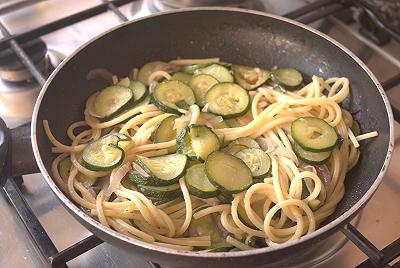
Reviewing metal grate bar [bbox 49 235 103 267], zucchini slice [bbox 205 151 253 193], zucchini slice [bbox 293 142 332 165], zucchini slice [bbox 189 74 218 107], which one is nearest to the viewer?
metal grate bar [bbox 49 235 103 267]

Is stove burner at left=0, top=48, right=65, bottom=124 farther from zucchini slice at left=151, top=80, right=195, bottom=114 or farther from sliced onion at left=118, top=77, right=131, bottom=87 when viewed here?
zucchini slice at left=151, top=80, right=195, bottom=114

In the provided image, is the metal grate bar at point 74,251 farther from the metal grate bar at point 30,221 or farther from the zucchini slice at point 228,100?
the zucchini slice at point 228,100

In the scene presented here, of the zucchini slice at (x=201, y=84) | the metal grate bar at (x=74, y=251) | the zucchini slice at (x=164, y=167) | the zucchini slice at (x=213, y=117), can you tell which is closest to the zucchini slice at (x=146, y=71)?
the zucchini slice at (x=201, y=84)

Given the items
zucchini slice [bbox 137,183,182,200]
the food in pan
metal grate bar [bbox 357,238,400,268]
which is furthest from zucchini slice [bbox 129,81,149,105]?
metal grate bar [bbox 357,238,400,268]

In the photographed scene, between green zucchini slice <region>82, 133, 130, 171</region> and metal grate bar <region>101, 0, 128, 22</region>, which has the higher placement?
metal grate bar <region>101, 0, 128, 22</region>

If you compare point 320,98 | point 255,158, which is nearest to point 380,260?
point 255,158

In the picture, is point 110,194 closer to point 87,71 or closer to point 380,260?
point 87,71

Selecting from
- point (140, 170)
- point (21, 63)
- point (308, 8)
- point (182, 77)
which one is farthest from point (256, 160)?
point (21, 63)
